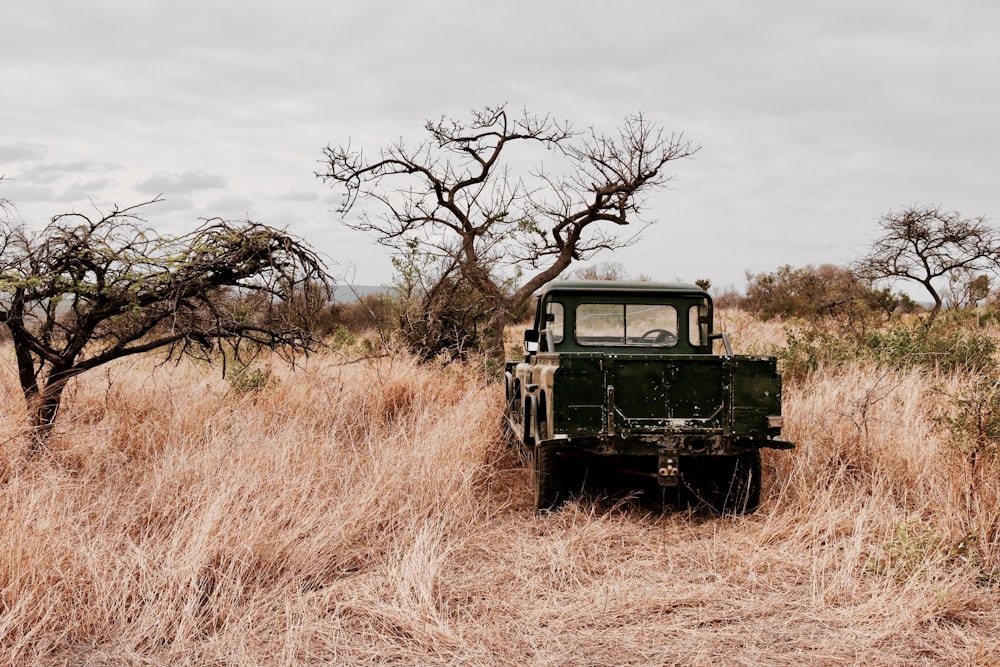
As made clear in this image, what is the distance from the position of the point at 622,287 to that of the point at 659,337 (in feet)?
2.01

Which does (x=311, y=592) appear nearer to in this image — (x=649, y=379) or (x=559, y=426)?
(x=559, y=426)

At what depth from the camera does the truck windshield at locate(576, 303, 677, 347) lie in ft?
23.2

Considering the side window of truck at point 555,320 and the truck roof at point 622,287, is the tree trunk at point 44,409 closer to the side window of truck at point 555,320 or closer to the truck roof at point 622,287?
the side window of truck at point 555,320

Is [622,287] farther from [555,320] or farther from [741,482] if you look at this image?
[741,482]

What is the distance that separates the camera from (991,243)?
67.4ft

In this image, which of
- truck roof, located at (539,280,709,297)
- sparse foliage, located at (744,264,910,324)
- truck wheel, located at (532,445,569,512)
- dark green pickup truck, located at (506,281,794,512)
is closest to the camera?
dark green pickup truck, located at (506,281,794,512)

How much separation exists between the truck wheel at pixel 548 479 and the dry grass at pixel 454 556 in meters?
0.11

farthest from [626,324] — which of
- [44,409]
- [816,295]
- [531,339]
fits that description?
[816,295]

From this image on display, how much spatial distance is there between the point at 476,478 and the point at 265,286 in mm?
2115

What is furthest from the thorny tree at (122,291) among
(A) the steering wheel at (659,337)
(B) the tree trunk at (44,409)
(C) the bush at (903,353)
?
(C) the bush at (903,353)

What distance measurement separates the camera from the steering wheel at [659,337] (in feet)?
23.6

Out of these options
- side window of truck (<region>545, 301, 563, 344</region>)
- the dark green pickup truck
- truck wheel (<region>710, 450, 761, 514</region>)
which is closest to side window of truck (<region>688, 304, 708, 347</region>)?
side window of truck (<region>545, 301, 563, 344</region>)

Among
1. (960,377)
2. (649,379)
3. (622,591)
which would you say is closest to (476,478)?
(649,379)

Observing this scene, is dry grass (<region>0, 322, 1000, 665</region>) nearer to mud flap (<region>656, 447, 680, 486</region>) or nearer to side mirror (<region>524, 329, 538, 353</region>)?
mud flap (<region>656, 447, 680, 486</region>)
